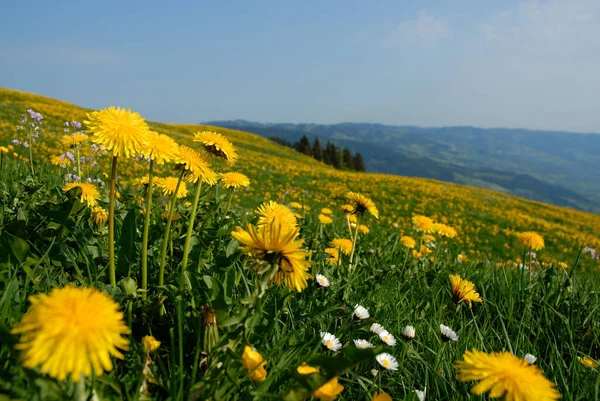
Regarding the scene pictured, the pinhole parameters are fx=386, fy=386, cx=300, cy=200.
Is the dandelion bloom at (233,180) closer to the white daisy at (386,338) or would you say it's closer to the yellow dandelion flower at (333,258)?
the yellow dandelion flower at (333,258)

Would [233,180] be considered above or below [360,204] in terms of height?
above

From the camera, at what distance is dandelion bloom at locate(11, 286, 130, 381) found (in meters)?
0.68

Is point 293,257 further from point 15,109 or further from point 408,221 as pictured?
point 15,109

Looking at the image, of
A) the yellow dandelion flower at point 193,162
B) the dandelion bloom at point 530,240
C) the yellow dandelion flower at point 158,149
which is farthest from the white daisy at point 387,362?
the dandelion bloom at point 530,240

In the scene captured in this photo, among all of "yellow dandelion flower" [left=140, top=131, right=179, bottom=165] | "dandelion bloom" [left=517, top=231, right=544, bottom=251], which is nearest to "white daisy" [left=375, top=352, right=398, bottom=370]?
"yellow dandelion flower" [left=140, top=131, right=179, bottom=165]

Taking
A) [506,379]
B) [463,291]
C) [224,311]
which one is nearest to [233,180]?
[224,311]

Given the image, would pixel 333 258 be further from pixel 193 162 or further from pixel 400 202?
pixel 400 202

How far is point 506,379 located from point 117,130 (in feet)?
4.34

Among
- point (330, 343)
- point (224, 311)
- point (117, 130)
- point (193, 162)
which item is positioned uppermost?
point (117, 130)

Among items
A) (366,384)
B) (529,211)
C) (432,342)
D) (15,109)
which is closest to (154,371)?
(366,384)

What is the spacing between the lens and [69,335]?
0.70 metres

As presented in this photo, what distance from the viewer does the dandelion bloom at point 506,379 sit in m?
0.88

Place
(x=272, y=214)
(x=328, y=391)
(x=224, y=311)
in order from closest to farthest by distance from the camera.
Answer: (x=328, y=391)
(x=224, y=311)
(x=272, y=214)

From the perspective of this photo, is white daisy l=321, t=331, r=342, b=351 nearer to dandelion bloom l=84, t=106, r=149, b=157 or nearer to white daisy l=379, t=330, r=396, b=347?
white daisy l=379, t=330, r=396, b=347
